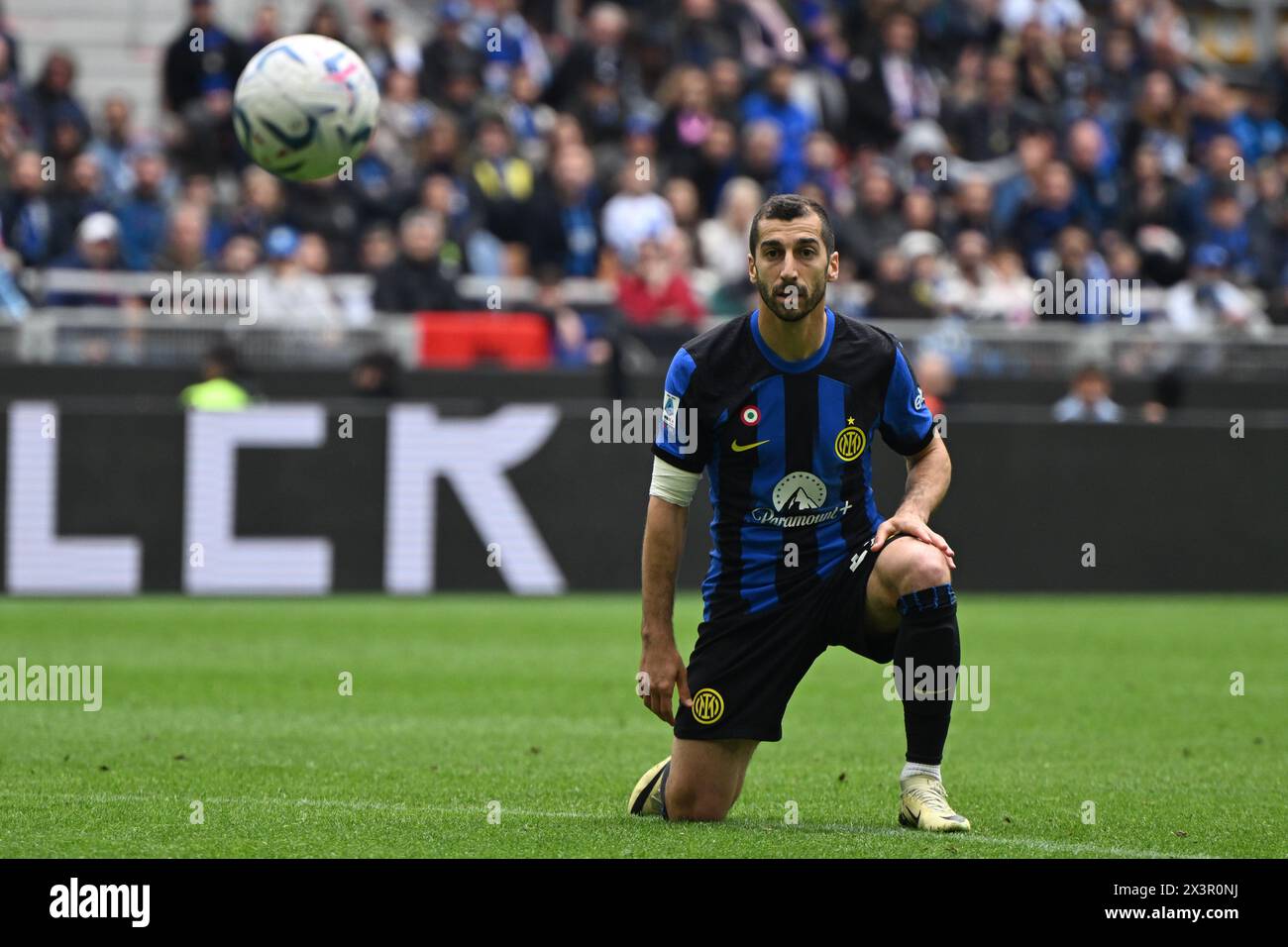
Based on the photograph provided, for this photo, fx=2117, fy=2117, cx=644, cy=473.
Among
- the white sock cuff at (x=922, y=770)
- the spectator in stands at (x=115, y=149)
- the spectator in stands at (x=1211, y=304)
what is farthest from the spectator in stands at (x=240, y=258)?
the white sock cuff at (x=922, y=770)

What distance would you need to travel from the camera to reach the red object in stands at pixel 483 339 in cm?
1728

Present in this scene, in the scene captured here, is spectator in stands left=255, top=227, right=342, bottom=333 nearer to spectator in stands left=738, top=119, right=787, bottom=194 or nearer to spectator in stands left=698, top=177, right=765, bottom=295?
spectator in stands left=698, top=177, right=765, bottom=295

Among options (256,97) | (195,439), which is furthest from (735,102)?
(256,97)

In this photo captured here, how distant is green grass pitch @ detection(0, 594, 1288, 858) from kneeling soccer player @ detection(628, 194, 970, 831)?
0.33 m

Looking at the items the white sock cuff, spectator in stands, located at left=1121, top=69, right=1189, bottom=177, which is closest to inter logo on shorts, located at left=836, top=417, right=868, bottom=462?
the white sock cuff

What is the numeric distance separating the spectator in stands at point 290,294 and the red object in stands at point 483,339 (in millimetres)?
774

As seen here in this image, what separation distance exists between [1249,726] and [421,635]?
18.7 ft

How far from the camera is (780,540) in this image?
7.21m

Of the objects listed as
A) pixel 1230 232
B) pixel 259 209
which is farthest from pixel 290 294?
pixel 1230 232

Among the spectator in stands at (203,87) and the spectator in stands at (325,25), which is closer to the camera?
the spectator in stands at (325,25)

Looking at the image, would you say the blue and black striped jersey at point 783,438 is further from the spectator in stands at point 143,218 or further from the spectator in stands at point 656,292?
the spectator in stands at point 143,218

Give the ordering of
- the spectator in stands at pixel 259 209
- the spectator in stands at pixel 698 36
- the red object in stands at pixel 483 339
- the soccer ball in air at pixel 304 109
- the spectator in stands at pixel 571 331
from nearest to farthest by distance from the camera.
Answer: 1. the soccer ball in air at pixel 304 109
2. the red object in stands at pixel 483 339
3. the spectator in stands at pixel 571 331
4. the spectator in stands at pixel 259 209
5. the spectator in stands at pixel 698 36

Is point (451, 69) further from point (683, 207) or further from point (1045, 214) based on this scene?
point (1045, 214)
